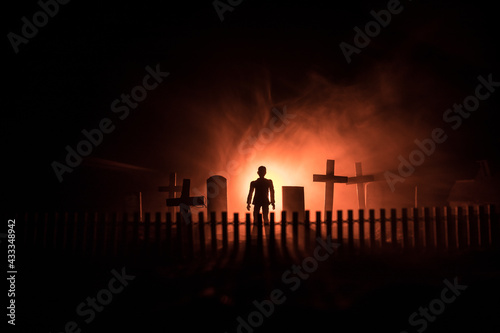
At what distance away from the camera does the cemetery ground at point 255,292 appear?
482cm

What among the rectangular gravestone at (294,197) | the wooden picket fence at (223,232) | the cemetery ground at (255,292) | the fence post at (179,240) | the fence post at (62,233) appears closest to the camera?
the cemetery ground at (255,292)

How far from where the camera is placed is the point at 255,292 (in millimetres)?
5930

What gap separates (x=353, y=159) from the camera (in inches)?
622

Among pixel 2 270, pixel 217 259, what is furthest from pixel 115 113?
pixel 217 259

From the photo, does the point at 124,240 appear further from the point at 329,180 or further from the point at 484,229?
the point at 484,229

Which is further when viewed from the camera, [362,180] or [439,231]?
[362,180]

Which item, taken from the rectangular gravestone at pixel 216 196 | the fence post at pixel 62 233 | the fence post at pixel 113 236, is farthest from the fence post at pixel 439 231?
the fence post at pixel 62 233

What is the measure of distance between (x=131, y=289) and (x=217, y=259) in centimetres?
236

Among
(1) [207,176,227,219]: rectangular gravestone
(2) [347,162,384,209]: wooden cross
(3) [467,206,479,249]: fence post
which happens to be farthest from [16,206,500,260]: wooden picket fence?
(2) [347,162,384,209]: wooden cross

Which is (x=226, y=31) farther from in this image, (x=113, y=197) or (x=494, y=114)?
(x=494, y=114)

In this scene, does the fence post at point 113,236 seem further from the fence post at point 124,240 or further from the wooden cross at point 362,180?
the wooden cross at point 362,180

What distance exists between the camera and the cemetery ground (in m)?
4.82

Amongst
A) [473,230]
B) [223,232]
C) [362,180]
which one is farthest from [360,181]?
[223,232]

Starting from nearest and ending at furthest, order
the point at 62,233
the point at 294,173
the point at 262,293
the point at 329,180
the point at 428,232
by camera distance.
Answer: the point at 262,293 → the point at 428,232 → the point at 62,233 → the point at 329,180 → the point at 294,173
